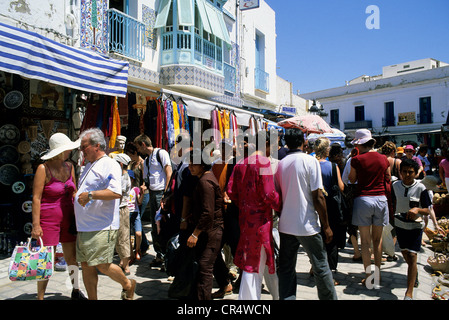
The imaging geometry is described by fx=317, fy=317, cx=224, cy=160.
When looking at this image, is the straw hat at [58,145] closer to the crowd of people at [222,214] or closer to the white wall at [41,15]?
the crowd of people at [222,214]

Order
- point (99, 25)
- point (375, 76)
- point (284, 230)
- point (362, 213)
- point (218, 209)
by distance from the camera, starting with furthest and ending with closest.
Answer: point (375, 76), point (99, 25), point (362, 213), point (218, 209), point (284, 230)

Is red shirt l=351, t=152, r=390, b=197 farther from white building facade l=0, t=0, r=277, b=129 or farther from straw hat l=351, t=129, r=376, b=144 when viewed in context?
white building facade l=0, t=0, r=277, b=129

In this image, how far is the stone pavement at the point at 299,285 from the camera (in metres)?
3.76

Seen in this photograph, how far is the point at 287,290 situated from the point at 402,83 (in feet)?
114

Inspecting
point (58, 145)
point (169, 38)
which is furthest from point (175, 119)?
point (169, 38)

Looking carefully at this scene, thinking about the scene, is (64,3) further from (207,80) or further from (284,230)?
(284,230)

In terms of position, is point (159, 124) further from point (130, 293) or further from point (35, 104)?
point (130, 293)

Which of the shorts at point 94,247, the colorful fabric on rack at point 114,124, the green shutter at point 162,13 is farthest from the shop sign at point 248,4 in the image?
the shorts at point 94,247

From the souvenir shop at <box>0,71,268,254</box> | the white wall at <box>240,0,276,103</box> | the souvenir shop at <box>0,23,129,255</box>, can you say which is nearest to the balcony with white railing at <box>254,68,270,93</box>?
the white wall at <box>240,0,276,103</box>

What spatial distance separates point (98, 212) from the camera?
3.05 metres

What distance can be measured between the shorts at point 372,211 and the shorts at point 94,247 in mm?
3035

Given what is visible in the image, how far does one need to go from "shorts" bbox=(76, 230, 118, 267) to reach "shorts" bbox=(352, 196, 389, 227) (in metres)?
3.03

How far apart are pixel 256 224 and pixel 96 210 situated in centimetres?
155
